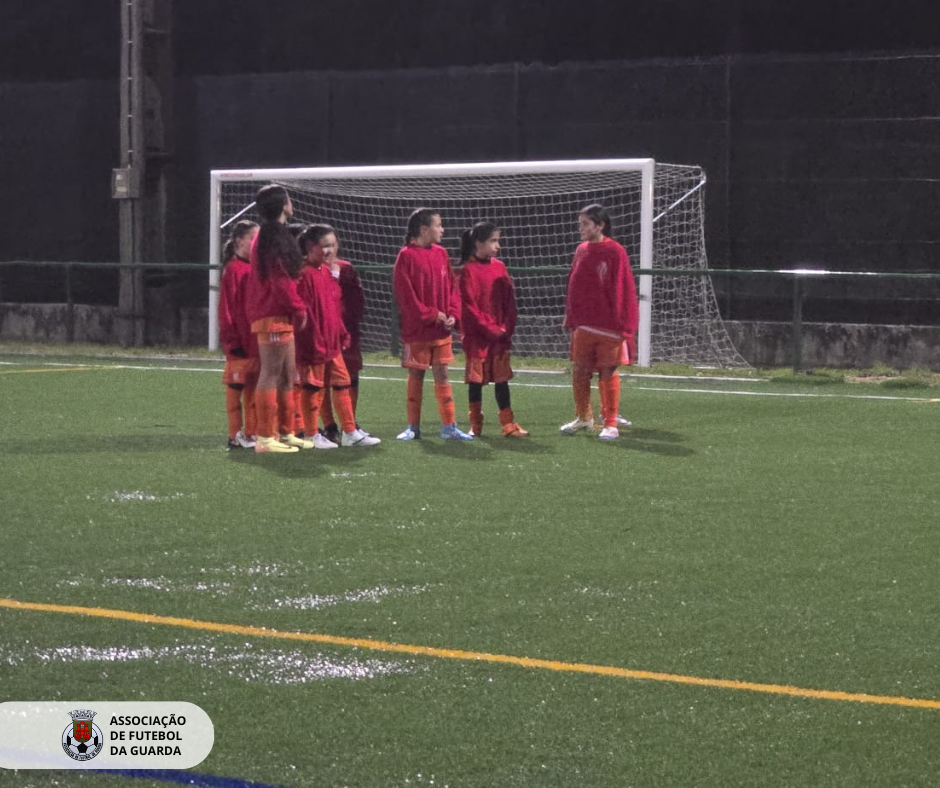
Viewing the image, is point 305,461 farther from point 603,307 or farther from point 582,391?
point 603,307

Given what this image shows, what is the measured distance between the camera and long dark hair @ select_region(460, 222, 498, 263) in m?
11.4

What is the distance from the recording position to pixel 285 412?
35.4 feet

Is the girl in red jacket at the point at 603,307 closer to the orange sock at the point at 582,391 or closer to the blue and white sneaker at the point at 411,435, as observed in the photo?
the orange sock at the point at 582,391

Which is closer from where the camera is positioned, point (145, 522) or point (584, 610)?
point (584, 610)

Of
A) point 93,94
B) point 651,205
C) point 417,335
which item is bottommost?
point 417,335

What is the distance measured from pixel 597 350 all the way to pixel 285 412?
2.27 meters

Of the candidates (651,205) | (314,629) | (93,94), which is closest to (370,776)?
(314,629)

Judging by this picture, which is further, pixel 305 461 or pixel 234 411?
pixel 234 411

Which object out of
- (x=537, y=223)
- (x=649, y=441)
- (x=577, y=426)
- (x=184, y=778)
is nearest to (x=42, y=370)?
(x=537, y=223)

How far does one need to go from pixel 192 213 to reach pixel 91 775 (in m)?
19.0

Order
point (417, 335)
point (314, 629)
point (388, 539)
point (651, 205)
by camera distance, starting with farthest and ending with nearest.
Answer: point (651, 205), point (417, 335), point (388, 539), point (314, 629)

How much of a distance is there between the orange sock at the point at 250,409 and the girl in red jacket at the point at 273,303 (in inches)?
15.2

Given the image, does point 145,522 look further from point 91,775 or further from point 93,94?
point 93,94

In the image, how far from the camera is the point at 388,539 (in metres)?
7.31
